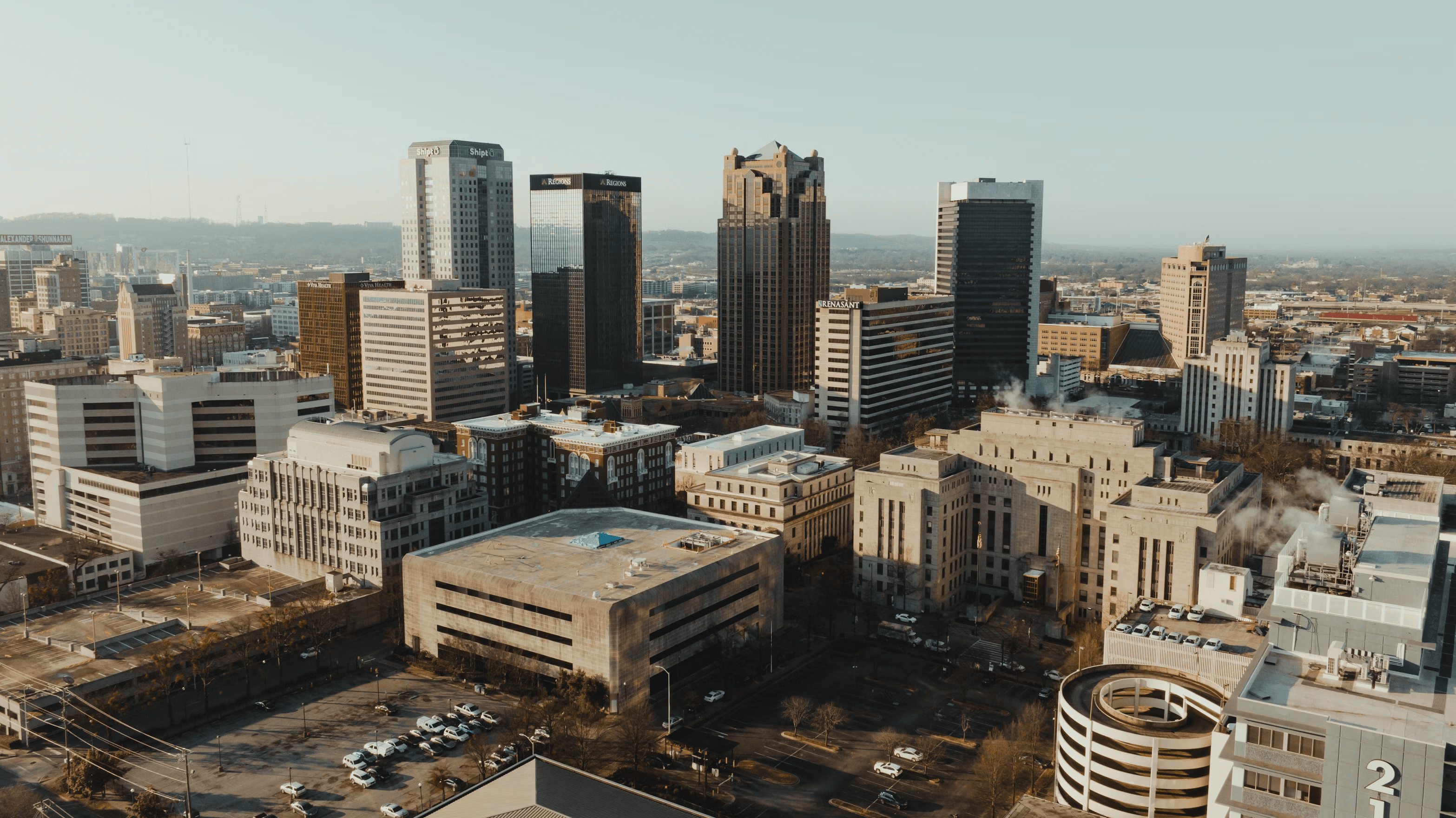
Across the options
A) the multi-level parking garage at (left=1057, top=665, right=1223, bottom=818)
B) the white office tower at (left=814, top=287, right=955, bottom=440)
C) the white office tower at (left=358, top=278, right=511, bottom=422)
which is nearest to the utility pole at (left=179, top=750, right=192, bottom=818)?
the multi-level parking garage at (left=1057, top=665, right=1223, bottom=818)

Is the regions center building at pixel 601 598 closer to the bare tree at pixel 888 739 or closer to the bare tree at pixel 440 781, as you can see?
the bare tree at pixel 440 781

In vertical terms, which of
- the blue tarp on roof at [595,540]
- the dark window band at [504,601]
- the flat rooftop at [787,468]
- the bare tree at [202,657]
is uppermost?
the flat rooftop at [787,468]

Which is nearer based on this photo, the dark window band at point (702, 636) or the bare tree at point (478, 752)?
the bare tree at point (478, 752)

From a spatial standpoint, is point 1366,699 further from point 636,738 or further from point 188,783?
point 188,783

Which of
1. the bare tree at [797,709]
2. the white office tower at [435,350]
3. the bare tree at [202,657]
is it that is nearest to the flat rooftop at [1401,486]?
the bare tree at [797,709]

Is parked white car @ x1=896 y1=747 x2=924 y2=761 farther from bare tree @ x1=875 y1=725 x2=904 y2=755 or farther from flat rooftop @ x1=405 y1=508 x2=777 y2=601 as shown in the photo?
flat rooftop @ x1=405 y1=508 x2=777 y2=601

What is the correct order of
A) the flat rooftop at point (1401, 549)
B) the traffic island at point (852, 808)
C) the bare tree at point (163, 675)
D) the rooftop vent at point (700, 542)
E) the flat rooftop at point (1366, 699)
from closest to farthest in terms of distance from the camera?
1. the flat rooftop at point (1366, 699)
2. the flat rooftop at point (1401, 549)
3. the traffic island at point (852, 808)
4. the bare tree at point (163, 675)
5. the rooftop vent at point (700, 542)
